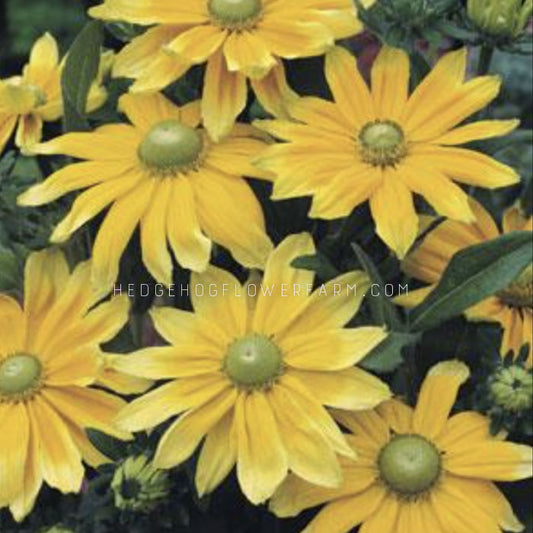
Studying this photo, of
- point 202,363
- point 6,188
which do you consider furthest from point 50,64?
point 202,363

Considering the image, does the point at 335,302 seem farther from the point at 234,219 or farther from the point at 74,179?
the point at 74,179

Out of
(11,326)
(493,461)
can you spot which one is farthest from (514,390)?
(11,326)

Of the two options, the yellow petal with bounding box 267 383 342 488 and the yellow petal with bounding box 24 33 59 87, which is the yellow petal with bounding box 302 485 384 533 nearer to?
the yellow petal with bounding box 267 383 342 488

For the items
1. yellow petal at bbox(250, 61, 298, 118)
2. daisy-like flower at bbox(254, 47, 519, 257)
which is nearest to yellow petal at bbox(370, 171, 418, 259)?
daisy-like flower at bbox(254, 47, 519, 257)

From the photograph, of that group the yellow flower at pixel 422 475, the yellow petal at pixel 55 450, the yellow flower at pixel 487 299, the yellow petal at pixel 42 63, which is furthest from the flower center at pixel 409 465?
the yellow petal at pixel 42 63

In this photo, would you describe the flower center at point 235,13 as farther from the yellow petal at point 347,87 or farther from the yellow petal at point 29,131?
the yellow petal at point 29,131

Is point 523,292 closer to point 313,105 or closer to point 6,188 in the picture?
point 313,105
